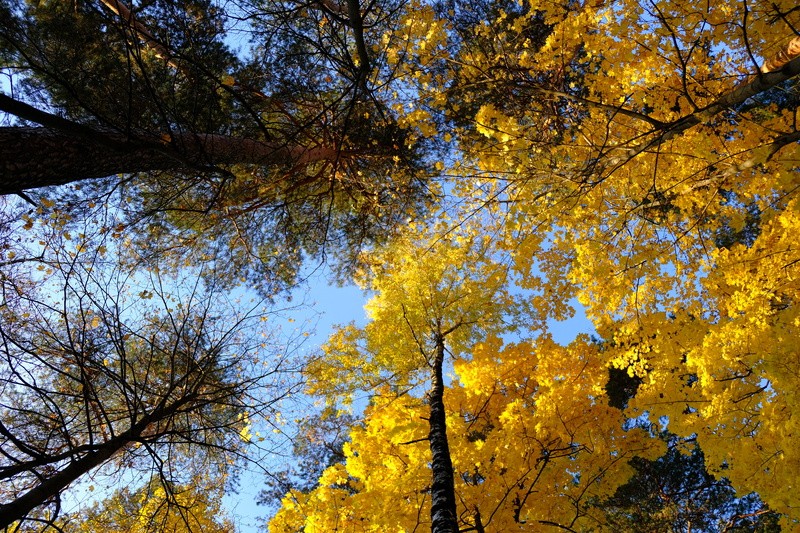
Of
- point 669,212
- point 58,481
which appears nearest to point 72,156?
point 58,481

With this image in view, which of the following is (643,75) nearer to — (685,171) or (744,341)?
(685,171)

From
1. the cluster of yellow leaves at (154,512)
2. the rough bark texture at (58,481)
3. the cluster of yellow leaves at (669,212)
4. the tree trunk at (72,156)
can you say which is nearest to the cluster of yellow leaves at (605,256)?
the cluster of yellow leaves at (669,212)

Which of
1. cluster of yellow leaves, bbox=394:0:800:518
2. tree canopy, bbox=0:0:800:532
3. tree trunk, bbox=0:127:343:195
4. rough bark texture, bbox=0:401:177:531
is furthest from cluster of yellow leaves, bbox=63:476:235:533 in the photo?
cluster of yellow leaves, bbox=394:0:800:518

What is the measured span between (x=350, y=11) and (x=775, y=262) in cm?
509

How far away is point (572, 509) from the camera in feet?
17.7

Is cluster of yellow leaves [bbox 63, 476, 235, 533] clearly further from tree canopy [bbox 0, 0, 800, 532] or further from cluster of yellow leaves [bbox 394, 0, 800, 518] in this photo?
cluster of yellow leaves [bbox 394, 0, 800, 518]

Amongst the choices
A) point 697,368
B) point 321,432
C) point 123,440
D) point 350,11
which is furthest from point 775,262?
point 123,440

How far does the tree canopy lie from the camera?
3818mm

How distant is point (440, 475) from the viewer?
14.6ft

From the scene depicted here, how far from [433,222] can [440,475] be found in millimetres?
3651

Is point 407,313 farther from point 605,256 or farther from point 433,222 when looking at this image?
point 605,256

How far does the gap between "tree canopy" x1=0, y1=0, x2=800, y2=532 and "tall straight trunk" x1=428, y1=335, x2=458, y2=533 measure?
3cm

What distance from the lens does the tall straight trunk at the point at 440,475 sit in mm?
3872

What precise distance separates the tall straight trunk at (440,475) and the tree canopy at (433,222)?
3 centimetres
